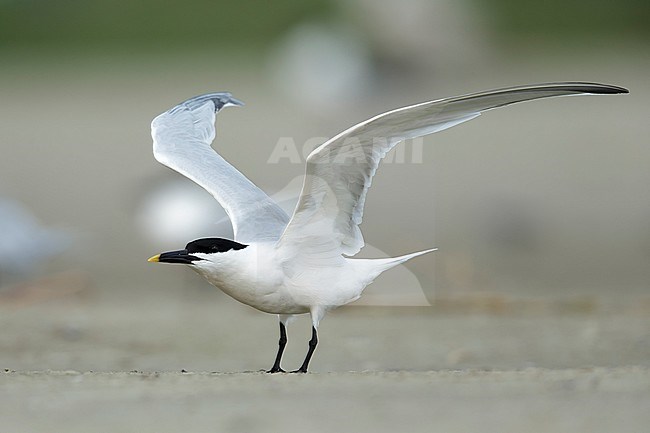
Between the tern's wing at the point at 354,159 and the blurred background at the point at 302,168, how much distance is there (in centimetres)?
84

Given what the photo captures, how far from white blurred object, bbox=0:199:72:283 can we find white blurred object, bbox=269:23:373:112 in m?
6.94

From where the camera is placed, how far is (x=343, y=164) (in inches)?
180

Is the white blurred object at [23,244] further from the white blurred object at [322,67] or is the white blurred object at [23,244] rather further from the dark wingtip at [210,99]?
the white blurred object at [322,67]

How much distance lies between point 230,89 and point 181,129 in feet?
Result: 41.1

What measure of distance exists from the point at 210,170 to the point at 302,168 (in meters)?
6.29

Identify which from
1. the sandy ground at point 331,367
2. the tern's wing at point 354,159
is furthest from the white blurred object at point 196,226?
the tern's wing at point 354,159

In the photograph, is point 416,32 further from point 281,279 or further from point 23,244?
point 281,279

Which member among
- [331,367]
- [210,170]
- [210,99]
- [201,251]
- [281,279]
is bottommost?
[331,367]

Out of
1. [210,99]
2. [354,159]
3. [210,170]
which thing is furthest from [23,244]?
[354,159]

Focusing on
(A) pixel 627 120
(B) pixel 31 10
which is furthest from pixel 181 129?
(B) pixel 31 10

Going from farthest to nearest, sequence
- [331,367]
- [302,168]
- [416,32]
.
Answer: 1. [416,32]
2. [302,168]
3. [331,367]

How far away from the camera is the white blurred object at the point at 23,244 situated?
924 cm

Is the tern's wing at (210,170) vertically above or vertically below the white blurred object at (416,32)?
below

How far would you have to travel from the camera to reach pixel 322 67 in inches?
718
